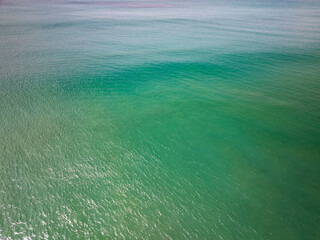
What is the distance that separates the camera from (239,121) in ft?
21.5

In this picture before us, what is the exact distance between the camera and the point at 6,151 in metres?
5.02

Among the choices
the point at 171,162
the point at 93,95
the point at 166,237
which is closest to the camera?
the point at 166,237

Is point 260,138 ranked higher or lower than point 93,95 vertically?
lower

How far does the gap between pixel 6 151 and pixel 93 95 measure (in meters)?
3.56

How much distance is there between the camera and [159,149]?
5.38 m

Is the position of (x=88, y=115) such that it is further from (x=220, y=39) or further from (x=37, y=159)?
(x=220, y=39)

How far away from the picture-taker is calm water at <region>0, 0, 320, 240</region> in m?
3.71

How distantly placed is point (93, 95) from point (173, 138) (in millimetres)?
3902

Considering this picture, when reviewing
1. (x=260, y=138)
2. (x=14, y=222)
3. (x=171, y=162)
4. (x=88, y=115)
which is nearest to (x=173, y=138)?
(x=171, y=162)

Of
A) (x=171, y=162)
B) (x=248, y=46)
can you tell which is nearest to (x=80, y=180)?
(x=171, y=162)

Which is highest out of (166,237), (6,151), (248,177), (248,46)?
(248,46)

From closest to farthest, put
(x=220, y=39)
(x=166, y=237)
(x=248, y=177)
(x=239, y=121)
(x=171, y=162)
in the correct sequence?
(x=166, y=237), (x=248, y=177), (x=171, y=162), (x=239, y=121), (x=220, y=39)

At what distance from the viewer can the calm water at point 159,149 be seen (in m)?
3.71

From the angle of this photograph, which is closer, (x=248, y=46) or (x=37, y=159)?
(x=37, y=159)
